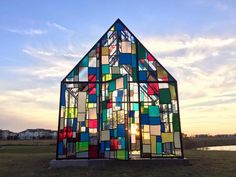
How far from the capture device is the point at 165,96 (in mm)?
15188

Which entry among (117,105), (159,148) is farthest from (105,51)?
(159,148)

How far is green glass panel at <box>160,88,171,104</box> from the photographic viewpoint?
15.1 meters

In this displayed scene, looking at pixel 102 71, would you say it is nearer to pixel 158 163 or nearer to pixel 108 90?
pixel 108 90

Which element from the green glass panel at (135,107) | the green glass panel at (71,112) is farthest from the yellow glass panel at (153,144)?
the green glass panel at (71,112)

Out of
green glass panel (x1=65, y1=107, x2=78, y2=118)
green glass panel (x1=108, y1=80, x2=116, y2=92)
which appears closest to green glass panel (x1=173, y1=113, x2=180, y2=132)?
green glass panel (x1=108, y1=80, x2=116, y2=92)

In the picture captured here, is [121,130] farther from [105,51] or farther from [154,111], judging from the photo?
[105,51]

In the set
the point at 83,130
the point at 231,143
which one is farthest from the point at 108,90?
the point at 231,143

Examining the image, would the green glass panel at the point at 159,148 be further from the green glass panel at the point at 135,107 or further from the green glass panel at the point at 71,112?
the green glass panel at the point at 71,112

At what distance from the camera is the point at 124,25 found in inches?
635

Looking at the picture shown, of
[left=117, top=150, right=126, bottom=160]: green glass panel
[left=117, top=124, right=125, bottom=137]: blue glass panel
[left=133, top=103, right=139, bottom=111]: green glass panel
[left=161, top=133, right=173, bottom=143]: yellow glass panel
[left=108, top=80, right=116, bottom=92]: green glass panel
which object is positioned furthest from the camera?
[left=133, top=103, right=139, bottom=111]: green glass panel

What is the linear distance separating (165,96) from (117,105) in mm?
2900

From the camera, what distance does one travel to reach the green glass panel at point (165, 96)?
49.7ft

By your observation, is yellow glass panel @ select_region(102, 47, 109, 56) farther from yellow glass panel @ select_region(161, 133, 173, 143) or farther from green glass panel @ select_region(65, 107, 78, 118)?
yellow glass panel @ select_region(161, 133, 173, 143)

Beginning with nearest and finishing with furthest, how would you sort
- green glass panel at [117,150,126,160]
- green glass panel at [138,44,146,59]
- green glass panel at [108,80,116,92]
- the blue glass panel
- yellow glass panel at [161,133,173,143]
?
green glass panel at [117,150,126,160], the blue glass panel, green glass panel at [108,80,116,92], yellow glass panel at [161,133,173,143], green glass panel at [138,44,146,59]
